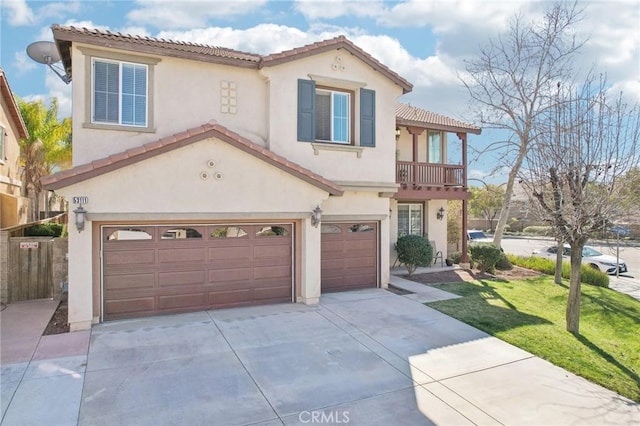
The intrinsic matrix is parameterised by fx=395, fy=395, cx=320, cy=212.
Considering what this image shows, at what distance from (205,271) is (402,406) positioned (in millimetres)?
6245

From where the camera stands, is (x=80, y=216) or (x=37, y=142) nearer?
(x=80, y=216)

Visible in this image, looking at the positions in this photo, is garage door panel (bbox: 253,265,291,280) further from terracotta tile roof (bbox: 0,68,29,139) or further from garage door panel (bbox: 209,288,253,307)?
terracotta tile roof (bbox: 0,68,29,139)

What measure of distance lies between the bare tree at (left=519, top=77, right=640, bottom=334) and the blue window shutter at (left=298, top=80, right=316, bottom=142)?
6191mm

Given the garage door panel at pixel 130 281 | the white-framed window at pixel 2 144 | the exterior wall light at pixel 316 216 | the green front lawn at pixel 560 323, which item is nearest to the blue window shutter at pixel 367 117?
the exterior wall light at pixel 316 216

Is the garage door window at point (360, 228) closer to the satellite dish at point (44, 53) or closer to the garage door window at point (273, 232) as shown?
the garage door window at point (273, 232)

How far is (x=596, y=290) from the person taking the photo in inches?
601

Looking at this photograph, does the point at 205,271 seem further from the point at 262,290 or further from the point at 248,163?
the point at 248,163

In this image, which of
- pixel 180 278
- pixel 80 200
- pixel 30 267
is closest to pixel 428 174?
pixel 180 278

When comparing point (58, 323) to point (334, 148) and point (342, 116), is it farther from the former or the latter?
point (342, 116)

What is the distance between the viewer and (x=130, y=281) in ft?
31.1

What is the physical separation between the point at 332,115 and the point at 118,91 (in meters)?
6.17

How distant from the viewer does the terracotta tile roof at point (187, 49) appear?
9.52 meters

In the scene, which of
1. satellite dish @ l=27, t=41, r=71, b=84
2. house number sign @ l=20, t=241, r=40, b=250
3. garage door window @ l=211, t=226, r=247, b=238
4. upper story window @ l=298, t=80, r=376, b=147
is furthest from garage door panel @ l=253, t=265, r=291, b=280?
satellite dish @ l=27, t=41, r=71, b=84

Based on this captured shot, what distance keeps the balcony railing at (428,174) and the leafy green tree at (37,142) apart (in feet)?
63.2
